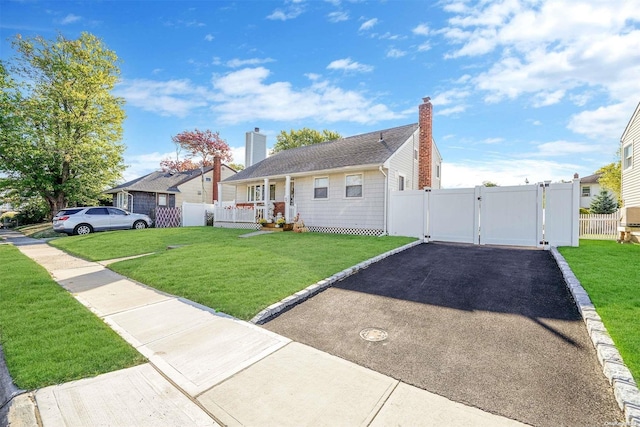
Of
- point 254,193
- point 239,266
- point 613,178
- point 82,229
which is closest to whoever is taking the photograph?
point 239,266

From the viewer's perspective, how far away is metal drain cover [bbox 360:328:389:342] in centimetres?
363

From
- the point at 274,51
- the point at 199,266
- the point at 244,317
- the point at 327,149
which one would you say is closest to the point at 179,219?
the point at 327,149

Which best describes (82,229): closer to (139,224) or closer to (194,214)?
(139,224)

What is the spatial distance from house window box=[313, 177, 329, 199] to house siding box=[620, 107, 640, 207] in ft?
47.9

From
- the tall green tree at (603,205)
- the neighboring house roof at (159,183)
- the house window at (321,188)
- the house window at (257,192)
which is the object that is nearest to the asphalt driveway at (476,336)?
the house window at (321,188)

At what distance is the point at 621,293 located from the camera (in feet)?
14.6

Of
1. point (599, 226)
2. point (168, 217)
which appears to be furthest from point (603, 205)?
point (168, 217)

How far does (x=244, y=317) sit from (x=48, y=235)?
20.1 m

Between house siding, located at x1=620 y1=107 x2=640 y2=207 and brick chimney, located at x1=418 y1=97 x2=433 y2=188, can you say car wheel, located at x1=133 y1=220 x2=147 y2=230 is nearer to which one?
brick chimney, located at x1=418 y1=97 x2=433 y2=188

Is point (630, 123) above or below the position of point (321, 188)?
above

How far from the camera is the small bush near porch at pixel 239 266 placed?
16.7 ft

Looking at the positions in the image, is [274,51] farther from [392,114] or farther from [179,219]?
[179,219]

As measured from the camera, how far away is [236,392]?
262 cm

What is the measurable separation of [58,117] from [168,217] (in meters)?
10.4
